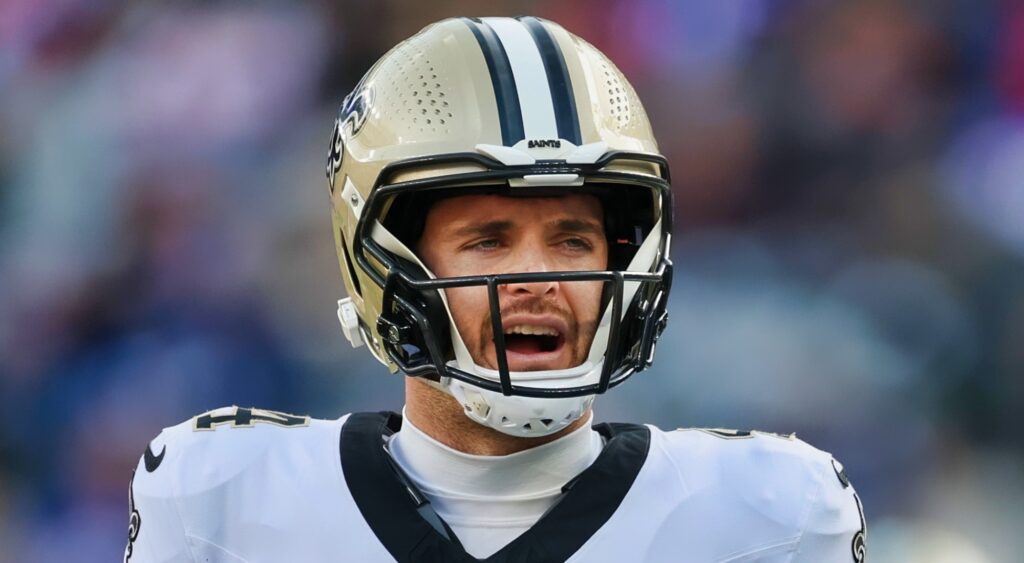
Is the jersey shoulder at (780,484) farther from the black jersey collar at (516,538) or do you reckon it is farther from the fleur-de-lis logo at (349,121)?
the fleur-de-lis logo at (349,121)

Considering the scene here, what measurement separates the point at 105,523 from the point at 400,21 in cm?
144

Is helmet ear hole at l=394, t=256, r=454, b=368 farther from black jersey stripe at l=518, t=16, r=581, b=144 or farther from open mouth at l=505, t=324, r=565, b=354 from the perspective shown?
black jersey stripe at l=518, t=16, r=581, b=144

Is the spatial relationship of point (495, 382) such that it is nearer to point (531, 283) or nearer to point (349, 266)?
point (531, 283)

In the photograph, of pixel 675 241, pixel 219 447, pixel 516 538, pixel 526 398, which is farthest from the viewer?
pixel 675 241

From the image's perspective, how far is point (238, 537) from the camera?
1595 millimetres

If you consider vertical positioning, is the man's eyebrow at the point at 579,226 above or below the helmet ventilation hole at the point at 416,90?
below

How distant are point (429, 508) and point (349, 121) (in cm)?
54

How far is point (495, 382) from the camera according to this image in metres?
1.46

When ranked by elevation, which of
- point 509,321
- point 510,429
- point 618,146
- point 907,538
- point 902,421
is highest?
point 618,146

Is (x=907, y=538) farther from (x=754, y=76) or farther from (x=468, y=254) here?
(x=468, y=254)

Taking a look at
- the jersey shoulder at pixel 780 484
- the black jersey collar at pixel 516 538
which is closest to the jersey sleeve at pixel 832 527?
the jersey shoulder at pixel 780 484

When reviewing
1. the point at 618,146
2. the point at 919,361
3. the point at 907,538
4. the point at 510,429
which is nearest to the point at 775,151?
the point at 919,361

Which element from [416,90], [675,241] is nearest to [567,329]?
[416,90]

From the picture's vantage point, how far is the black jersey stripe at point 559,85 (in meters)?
1.57
